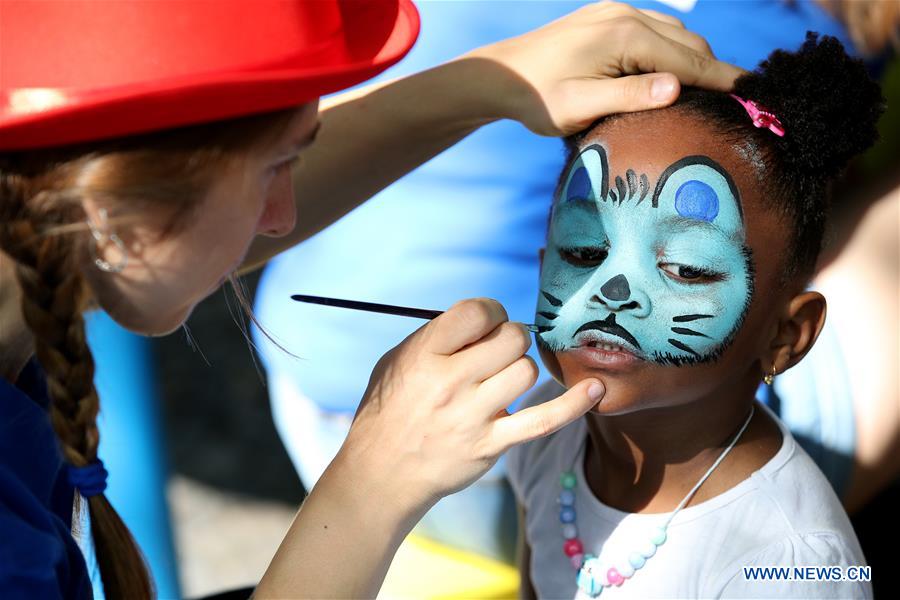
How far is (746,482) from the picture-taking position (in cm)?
103

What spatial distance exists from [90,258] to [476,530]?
86 centimetres

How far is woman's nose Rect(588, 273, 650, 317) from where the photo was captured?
0.94m

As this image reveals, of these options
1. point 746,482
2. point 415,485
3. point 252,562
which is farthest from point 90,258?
point 252,562

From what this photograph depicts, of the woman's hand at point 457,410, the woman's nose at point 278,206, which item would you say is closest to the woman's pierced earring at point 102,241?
the woman's nose at point 278,206

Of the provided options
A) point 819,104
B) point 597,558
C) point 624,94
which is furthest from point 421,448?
point 819,104

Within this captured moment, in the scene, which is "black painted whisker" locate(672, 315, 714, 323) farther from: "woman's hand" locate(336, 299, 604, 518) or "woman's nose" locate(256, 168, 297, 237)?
"woman's nose" locate(256, 168, 297, 237)

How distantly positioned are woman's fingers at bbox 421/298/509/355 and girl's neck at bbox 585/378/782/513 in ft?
0.86

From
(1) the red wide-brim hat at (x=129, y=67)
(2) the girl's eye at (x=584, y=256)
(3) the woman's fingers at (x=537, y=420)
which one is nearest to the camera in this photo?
(1) the red wide-brim hat at (x=129, y=67)

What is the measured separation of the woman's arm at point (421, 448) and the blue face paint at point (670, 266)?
88mm

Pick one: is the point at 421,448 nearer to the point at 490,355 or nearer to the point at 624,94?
the point at 490,355

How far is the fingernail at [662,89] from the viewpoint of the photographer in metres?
0.97

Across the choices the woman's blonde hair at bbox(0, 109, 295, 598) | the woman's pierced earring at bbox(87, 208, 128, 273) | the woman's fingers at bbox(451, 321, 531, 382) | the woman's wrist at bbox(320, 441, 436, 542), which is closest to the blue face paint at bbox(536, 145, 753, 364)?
the woman's fingers at bbox(451, 321, 531, 382)

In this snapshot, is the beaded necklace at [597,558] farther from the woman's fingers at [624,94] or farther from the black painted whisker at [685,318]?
the woman's fingers at [624,94]

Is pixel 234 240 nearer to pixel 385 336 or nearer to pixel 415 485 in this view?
pixel 415 485
